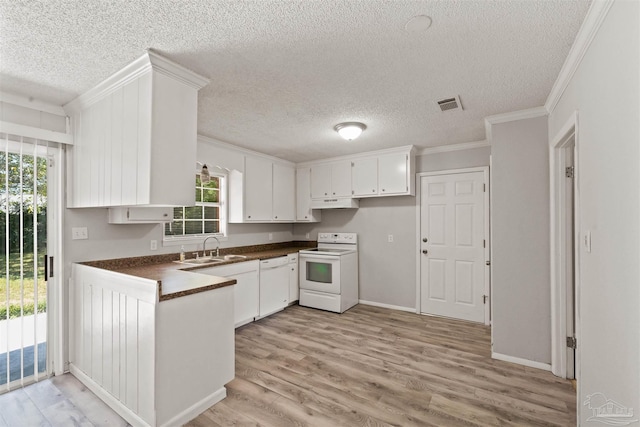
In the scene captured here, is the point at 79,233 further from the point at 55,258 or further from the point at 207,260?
the point at 207,260

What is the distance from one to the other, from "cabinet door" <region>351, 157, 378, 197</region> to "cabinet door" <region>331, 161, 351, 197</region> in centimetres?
9

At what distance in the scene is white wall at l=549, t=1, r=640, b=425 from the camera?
44.4 inches

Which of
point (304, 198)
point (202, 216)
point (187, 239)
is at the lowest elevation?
point (187, 239)

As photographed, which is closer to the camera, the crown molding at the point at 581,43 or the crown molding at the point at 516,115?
the crown molding at the point at 581,43

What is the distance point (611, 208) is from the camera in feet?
4.36

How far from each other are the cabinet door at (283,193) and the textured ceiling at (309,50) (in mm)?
1944

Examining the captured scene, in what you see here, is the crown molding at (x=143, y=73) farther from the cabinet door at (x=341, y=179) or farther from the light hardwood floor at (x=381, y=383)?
the cabinet door at (x=341, y=179)

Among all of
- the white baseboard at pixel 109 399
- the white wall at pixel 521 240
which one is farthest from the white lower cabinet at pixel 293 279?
the white wall at pixel 521 240

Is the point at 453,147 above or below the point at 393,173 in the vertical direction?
above

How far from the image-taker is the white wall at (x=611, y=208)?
1129 millimetres

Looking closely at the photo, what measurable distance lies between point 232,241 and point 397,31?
3444 mm

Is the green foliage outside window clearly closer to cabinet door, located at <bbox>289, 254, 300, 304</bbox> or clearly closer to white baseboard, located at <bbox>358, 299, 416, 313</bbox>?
cabinet door, located at <bbox>289, 254, 300, 304</bbox>

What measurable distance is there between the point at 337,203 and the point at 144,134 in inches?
123

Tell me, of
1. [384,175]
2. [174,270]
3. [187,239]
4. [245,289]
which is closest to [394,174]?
[384,175]
